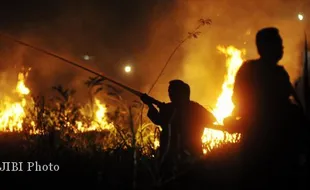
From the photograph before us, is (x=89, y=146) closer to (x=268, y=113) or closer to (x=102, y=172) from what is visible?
(x=102, y=172)

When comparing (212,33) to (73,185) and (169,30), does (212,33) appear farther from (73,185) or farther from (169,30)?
(73,185)

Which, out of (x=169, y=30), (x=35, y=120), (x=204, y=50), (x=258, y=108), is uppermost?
(x=169, y=30)

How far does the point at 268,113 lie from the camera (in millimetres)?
3779

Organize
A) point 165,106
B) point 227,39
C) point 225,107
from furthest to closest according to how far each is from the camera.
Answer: point 227,39
point 225,107
point 165,106

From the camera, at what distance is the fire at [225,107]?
665 cm

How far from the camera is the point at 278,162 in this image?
3838mm

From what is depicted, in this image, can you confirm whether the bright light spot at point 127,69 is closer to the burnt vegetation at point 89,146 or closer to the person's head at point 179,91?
the burnt vegetation at point 89,146

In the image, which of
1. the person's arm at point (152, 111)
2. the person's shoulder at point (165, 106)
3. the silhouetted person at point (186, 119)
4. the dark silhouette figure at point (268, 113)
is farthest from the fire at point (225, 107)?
the person's arm at point (152, 111)

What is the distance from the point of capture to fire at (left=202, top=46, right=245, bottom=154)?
6652mm

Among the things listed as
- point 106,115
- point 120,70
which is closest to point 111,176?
point 106,115

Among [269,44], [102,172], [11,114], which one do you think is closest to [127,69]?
[11,114]

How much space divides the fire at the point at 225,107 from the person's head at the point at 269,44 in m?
0.66

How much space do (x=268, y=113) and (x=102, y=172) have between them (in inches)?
76.0

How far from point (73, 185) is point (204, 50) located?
20.1 meters
